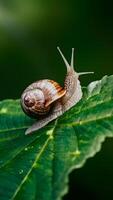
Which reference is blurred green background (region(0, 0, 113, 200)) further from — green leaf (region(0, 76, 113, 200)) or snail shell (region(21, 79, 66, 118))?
green leaf (region(0, 76, 113, 200))

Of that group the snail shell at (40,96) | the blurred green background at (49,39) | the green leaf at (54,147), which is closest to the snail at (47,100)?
the snail shell at (40,96)

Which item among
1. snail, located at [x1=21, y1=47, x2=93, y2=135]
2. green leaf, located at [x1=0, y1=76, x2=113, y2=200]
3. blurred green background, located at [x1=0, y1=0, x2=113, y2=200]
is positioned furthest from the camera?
blurred green background, located at [x1=0, y1=0, x2=113, y2=200]

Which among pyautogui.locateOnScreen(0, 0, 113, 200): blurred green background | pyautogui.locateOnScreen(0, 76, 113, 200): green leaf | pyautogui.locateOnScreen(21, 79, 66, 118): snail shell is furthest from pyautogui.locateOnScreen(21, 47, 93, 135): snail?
pyautogui.locateOnScreen(0, 0, 113, 200): blurred green background

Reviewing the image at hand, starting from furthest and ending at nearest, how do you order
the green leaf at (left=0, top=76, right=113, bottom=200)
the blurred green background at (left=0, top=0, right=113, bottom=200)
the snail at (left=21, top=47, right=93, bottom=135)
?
the blurred green background at (left=0, top=0, right=113, bottom=200), the snail at (left=21, top=47, right=93, bottom=135), the green leaf at (left=0, top=76, right=113, bottom=200)

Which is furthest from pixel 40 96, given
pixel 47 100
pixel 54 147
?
pixel 54 147

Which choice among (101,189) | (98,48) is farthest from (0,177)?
(98,48)

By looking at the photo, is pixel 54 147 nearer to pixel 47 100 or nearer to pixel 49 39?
pixel 47 100
